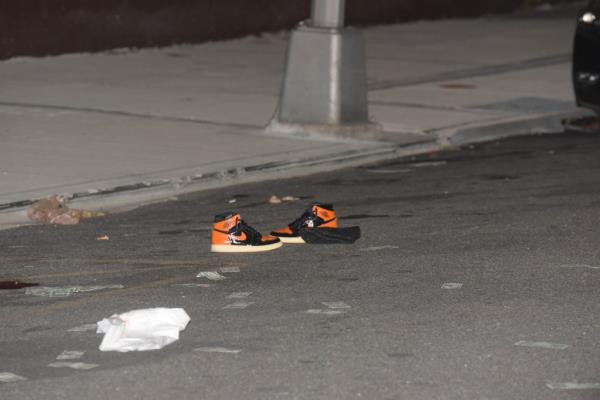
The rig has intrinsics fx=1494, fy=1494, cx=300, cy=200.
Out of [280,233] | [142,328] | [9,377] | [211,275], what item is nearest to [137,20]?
[280,233]

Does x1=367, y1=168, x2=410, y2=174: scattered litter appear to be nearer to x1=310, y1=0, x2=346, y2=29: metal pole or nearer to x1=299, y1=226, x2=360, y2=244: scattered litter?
x1=310, y1=0, x2=346, y2=29: metal pole

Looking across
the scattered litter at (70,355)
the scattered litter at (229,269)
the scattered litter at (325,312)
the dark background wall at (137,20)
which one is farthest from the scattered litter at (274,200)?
the dark background wall at (137,20)

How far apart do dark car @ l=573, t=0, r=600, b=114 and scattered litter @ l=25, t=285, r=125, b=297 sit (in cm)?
693

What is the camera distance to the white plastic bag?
6469mm

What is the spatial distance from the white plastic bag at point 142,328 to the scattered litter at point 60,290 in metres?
0.70

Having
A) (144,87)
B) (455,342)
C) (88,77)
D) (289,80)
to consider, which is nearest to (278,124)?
(289,80)

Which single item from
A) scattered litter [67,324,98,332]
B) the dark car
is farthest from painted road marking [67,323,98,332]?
the dark car

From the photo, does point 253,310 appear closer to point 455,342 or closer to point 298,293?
point 298,293

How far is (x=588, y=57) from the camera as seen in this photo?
1341 cm

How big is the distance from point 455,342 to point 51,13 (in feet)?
41.6

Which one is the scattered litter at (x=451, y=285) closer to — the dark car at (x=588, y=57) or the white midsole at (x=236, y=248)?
the white midsole at (x=236, y=248)

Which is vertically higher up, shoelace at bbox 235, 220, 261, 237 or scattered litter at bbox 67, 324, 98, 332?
shoelace at bbox 235, 220, 261, 237

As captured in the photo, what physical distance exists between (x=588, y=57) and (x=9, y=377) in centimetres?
850

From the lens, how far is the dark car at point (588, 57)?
1337 cm
